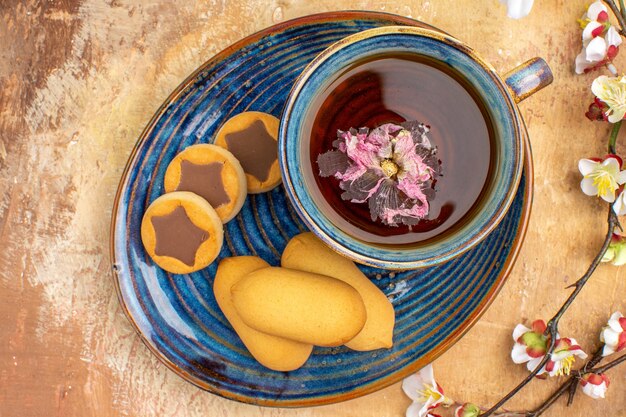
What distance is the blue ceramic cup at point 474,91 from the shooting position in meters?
0.55

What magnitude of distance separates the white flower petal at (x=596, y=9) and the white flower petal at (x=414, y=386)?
471 millimetres

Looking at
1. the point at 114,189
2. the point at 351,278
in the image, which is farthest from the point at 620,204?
the point at 114,189

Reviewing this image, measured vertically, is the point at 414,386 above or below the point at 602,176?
below

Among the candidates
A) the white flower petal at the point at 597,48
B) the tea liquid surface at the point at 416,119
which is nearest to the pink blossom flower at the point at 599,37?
the white flower petal at the point at 597,48

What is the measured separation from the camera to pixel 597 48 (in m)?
0.71

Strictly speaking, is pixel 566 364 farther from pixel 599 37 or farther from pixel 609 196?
pixel 599 37

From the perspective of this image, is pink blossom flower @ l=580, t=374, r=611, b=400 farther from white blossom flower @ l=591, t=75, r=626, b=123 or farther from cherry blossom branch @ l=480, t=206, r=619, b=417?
white blossom flower @ l=591, t=75, r=626, b=123

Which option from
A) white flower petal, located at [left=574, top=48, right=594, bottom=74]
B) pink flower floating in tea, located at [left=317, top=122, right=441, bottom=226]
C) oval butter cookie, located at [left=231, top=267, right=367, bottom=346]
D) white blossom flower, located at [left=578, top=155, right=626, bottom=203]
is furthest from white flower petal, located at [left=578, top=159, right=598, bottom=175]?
oval butter cookie, located at [left=231, top=267, right=367, bottom=346]

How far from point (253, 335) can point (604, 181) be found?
427mm

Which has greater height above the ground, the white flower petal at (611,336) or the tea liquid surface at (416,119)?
the tea liquid surface at (416,119)

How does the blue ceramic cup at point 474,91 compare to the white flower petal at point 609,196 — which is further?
the white flower petal at point 609,196

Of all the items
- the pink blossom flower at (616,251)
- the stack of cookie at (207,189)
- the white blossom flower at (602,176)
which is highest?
the stack of cookie at (207,189)

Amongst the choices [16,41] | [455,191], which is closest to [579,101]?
[455,191]

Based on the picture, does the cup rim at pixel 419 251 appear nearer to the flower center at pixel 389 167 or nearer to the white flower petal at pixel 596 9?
the flower center at pixel 389 167
